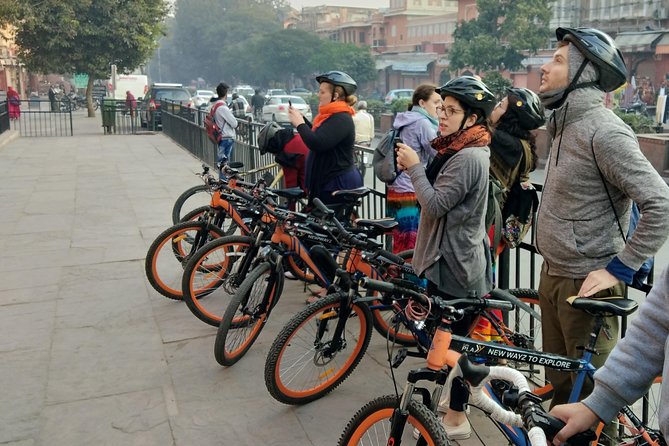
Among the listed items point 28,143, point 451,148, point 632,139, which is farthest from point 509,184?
point 28,143

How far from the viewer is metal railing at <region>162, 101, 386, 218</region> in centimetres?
668

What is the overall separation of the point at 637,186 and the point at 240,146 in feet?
30.9

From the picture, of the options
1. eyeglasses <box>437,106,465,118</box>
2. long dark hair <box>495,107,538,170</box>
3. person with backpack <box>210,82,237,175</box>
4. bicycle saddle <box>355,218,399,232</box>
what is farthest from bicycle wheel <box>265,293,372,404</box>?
person with backpack <box>210,82,237,175</box>

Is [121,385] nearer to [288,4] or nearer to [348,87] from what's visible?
[348,87]

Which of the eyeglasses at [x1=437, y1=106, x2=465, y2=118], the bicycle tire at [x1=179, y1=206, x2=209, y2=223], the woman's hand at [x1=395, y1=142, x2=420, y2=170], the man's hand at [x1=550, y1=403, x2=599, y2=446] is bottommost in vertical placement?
the bicycle tire at [x1=179, y1=206, x2=209, y2=223]

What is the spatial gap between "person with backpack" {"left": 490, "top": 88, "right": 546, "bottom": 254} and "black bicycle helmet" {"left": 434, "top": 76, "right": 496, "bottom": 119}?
914 mm

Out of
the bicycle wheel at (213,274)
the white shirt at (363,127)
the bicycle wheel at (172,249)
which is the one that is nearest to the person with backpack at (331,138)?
the bicycle wheel at (213,274)

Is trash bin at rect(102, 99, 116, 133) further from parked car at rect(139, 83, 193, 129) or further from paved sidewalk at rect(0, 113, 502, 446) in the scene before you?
paved sidewalk at rect(0, 113, 502, 446)

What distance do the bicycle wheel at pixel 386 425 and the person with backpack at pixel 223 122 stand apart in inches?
362

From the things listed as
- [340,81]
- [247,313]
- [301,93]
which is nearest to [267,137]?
[340,81]

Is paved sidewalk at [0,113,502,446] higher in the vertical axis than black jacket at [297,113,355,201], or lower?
lower

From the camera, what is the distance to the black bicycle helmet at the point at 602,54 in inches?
114

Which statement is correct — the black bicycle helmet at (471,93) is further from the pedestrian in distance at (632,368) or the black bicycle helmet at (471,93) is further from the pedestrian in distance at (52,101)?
the pedestrian in distance at (52,101)

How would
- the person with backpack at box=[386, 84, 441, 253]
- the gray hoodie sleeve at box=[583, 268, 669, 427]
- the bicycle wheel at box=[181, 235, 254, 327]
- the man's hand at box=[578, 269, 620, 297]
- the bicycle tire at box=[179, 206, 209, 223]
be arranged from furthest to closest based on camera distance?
the bicycle tire at box=[179, 206, 209, 223]
the bicycle wheel at box=[181, 235, 254, 327]
the person with backpack at box=[386, 84, 441, 253]
the man's hand at box=[578, 269, 620, 297]
the gray hoodie sleeve at box=[583, 268, 669, 427]
